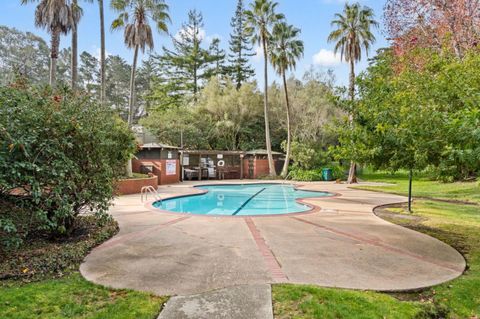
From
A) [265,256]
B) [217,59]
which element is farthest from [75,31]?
[217,59]

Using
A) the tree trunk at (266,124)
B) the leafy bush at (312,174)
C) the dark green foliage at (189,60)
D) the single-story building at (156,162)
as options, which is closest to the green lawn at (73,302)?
the single-story building at (156,162)

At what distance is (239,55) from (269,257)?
91.6 feet

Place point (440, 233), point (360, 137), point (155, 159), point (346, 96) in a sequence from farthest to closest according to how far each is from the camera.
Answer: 1. point (155, 159)
2. point (440, 233)
3. point (346, 96)
4. point (360, 137)

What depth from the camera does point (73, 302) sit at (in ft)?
10.2

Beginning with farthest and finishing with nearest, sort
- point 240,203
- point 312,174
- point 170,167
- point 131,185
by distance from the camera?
1. point 312,174
2. point 170,167
3. point 131,185
4. point 240,203

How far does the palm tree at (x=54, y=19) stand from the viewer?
1193 centimetres

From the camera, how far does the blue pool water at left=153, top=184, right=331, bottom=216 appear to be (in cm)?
998

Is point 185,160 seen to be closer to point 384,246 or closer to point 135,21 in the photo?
point 135,21

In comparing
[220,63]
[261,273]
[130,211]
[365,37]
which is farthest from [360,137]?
[220,63]

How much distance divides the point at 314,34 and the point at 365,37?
3043 mm

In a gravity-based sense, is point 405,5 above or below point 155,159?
above

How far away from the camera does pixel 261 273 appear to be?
388cm

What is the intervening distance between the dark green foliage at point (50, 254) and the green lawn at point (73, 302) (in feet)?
1.06

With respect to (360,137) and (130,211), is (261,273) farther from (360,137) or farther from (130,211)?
(130,211)
